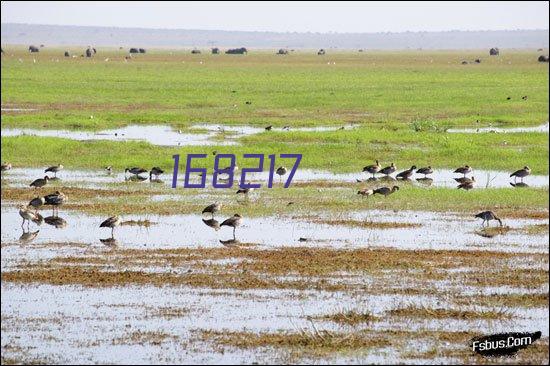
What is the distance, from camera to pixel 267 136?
35.1m

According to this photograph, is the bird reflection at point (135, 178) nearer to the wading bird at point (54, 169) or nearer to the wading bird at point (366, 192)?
the wading bird at point (54, 169)

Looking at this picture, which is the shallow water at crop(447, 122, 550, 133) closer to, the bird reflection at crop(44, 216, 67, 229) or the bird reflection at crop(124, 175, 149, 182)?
the bird reflection at crop(124, 175, 149, 182)

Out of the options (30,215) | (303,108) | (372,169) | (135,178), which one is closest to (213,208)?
(30,215)

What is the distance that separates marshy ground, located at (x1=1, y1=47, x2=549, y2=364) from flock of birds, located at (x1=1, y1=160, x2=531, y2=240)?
0.23 metres

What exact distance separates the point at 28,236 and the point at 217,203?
375 centimetres

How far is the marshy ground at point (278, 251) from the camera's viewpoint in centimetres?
1317

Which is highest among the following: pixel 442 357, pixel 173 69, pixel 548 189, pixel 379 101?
pixel 173 69

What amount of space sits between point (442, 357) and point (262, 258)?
19.0 ft

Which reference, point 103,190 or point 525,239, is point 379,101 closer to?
point 103,190

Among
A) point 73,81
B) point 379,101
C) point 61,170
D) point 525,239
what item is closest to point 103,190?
point 61,170

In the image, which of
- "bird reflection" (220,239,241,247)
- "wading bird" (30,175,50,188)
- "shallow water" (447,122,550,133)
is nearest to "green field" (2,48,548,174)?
"shallow water" (447,122,550,133)

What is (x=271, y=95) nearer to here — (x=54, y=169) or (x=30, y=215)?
(x=54, y=169)

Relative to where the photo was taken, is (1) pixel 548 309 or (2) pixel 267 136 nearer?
(1) pixel 548 309

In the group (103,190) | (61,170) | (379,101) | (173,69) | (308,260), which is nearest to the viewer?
(308,260)
